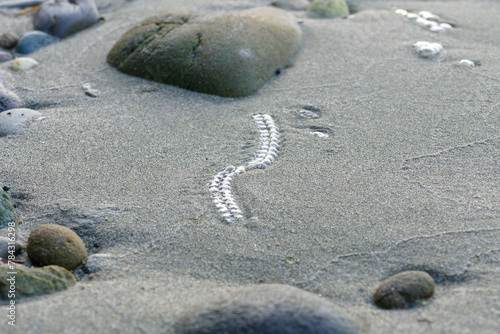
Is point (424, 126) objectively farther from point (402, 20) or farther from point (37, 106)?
point (37, 106)

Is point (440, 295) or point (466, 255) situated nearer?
point (440, 295)

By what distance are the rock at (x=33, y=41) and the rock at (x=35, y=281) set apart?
3.20 m

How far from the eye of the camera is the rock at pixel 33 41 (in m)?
4.62

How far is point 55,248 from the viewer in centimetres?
226

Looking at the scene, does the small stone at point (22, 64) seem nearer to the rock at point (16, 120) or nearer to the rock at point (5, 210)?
the rock at point (16, 120)

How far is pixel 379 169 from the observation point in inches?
114

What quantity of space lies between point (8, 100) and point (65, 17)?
1.59m

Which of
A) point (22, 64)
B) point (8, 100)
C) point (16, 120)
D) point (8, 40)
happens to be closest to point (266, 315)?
point (16, 120)

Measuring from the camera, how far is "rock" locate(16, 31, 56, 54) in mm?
4617

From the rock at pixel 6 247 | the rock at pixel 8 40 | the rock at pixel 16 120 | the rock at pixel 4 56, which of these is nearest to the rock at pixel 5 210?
the rock at pixel 6 247

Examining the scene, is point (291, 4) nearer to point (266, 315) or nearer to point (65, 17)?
point (65, 17)

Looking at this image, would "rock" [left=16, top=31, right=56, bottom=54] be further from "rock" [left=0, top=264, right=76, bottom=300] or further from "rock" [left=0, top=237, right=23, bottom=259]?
"rock" [left=0, top=264, right=76, bottom=300]

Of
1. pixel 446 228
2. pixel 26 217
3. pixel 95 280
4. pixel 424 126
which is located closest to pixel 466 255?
pixel 446 228

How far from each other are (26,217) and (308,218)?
5.16 ft
